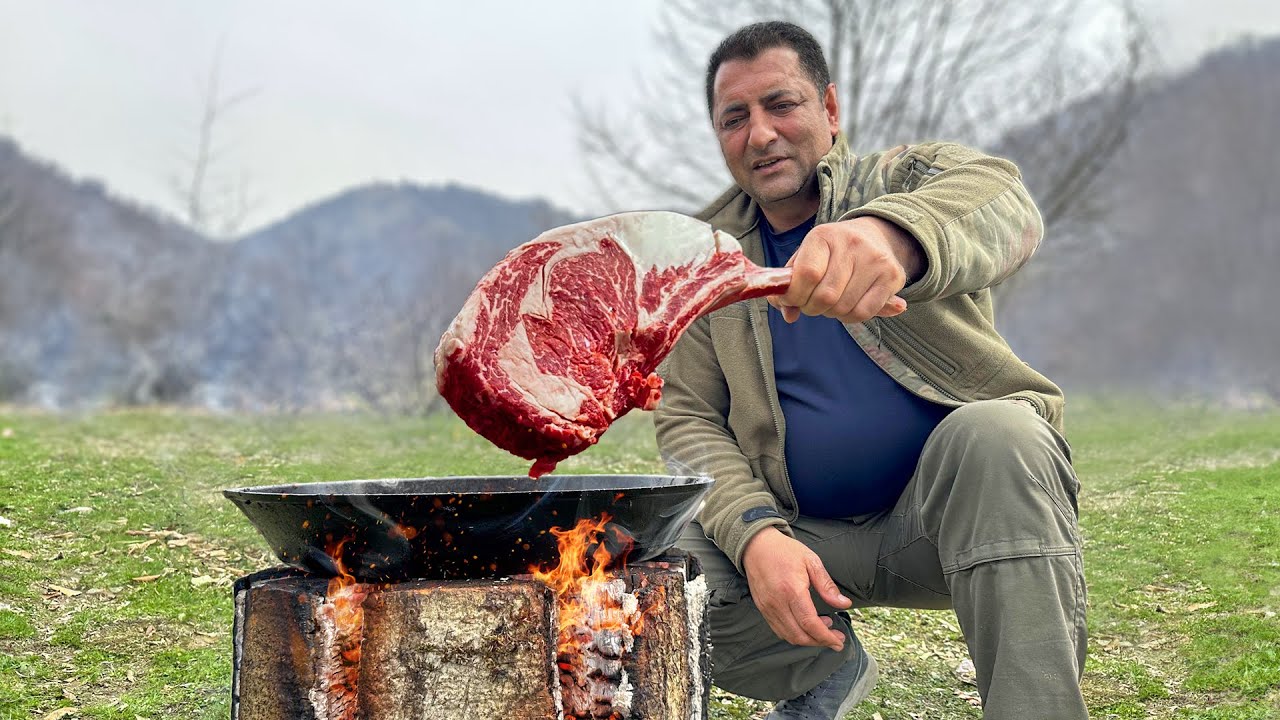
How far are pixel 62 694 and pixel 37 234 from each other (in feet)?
80.7

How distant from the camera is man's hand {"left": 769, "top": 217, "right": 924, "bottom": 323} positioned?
197 cm

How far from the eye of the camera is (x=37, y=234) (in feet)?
77.4

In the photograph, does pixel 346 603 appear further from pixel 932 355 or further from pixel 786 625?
pixel 932 355

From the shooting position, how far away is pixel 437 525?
1913 millimetres

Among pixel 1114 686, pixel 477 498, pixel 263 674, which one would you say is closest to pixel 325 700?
pixel 263 674

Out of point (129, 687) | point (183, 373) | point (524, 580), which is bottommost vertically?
point (129, 687)

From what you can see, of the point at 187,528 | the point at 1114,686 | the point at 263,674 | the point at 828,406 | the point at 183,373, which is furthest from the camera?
the point at 183,373

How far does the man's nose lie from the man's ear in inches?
10.2

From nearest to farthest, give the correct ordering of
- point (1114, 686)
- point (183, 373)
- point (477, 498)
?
point (477, 498) → point (1114, 686) → point (183, 373)

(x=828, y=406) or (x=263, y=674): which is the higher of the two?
(x=828, y=406)

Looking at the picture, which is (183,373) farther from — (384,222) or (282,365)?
(384,222)

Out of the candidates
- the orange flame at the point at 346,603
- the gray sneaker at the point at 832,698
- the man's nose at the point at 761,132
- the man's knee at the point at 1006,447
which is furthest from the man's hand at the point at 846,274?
the gray sneaker at the point at 832,698

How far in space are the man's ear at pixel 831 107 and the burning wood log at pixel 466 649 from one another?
1.68 meters

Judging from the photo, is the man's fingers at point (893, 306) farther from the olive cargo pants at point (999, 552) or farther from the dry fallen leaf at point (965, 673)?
the dry fallen leaf at point (965, 673)
